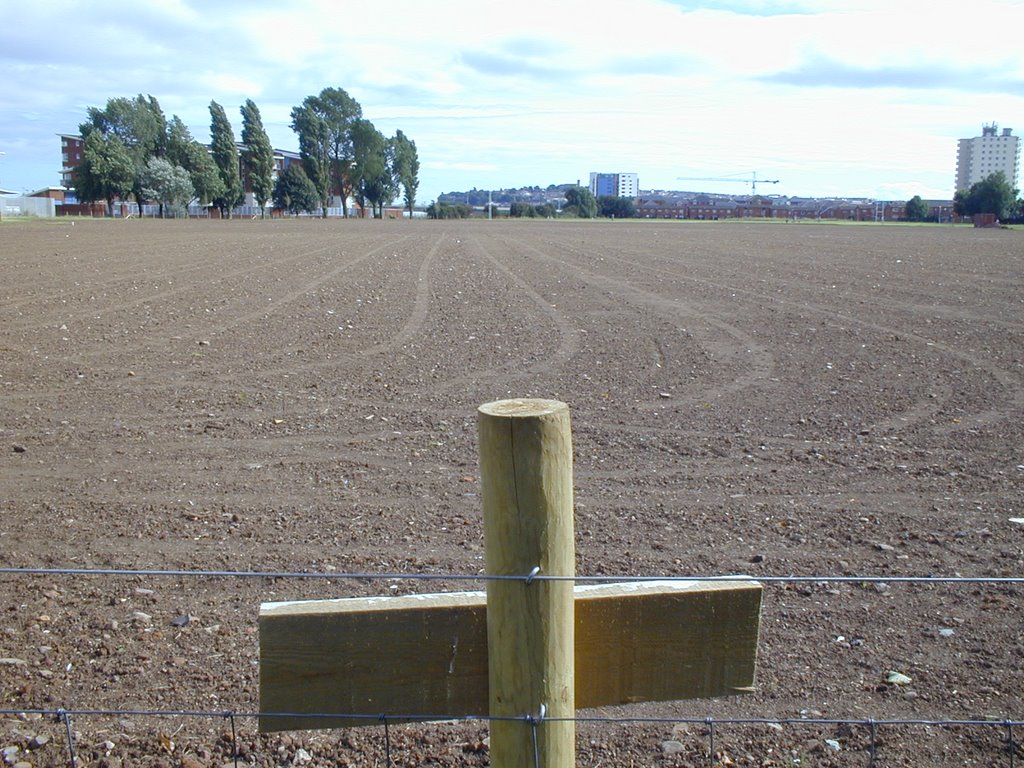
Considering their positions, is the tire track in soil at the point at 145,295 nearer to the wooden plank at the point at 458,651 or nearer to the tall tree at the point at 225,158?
the wooden plank at the point at 458,651

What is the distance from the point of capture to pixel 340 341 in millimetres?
14141

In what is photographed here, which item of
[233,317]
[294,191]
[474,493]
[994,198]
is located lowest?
[474,493]

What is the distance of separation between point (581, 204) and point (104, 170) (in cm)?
7876

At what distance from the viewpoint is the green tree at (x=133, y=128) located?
335ft

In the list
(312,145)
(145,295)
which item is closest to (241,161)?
(312,145)

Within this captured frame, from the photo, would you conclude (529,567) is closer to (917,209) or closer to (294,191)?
(294,191)

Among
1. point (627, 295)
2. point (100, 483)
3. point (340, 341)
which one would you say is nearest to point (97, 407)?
point (100, 483)

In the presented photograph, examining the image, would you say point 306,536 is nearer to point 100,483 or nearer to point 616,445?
point 100,483

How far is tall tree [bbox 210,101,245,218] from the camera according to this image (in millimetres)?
110688

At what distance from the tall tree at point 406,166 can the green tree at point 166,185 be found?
52.1 m

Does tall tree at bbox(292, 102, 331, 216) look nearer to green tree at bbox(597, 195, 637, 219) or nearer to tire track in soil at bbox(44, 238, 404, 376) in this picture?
green tree at bbox(597, 195, 637, 219)

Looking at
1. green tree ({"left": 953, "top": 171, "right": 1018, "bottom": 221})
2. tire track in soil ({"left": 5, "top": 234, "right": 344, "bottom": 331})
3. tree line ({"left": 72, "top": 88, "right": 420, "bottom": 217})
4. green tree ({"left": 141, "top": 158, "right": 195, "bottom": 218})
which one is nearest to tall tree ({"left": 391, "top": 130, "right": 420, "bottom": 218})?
tree line ({"left": 72, "top": 88, "right": 420, "bottom": 217})

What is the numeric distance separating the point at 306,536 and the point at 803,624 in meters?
2.99

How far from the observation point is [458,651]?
2.47 meters
